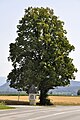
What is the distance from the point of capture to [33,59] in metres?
70.4

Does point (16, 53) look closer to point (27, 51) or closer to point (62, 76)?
point (27, 51)

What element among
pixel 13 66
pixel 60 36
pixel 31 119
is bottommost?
pixel 31 119

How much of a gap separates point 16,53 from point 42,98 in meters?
8.12

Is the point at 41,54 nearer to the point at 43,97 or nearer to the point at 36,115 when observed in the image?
the point at 43,97

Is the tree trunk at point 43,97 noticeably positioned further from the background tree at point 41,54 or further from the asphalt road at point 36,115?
the asphalt road at point 36,115

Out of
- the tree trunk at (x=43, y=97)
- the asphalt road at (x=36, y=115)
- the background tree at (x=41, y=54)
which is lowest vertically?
the asphalt road at (x=36, y=115)

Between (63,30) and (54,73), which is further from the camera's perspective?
(63,30)

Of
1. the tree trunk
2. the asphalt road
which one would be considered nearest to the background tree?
the tree trunk

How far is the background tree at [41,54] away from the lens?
68.8 meters

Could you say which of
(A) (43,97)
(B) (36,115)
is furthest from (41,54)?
(B) (36,115)

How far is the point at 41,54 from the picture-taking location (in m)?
70.4

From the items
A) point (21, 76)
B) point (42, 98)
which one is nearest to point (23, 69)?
point (21, 76)

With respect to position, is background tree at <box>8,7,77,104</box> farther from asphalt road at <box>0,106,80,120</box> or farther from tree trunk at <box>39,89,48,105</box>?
asphalt road at <box>0,106,80,120</box>

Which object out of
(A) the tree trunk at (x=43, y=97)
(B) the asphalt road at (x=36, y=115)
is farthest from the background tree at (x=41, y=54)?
(B) the asphalt road at (x=36, y=115)
